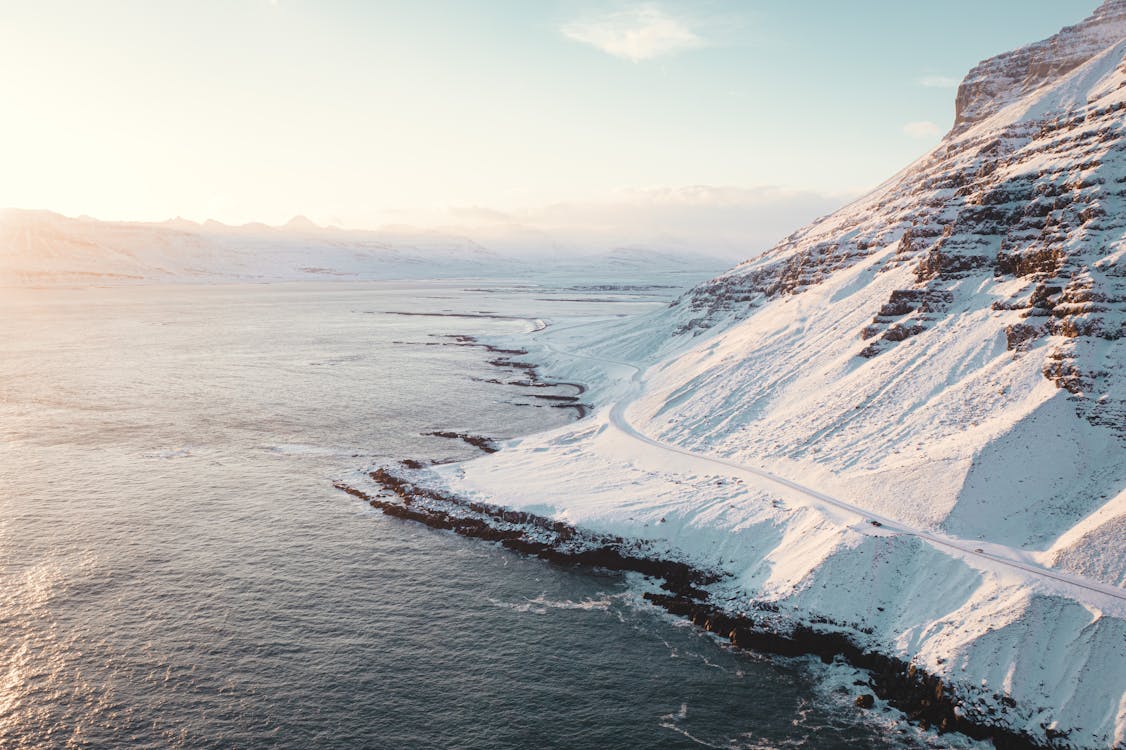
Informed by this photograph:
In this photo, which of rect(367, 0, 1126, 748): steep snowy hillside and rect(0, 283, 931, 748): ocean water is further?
rect(367, 0, 1126, 748): steep snowy hillside

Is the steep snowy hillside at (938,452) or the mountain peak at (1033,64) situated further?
the mountain peak at (1033,64)

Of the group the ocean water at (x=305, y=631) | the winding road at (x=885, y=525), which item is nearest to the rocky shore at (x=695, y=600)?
the ocean water at (x=305, y=631)

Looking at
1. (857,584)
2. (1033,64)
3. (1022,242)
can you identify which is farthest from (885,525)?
(1033,64)

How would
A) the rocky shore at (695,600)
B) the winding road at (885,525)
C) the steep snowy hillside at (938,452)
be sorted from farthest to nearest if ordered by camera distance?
the winding road at (885,525), the steep snowy hillside at (938,452), the rocky shore at (695,600)

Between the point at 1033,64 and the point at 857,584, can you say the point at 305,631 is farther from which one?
the point at 1033,64

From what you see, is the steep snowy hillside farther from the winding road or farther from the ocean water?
the ocean water

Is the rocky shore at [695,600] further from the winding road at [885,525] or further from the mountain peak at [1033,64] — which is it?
the mountain peak at [1033,64]

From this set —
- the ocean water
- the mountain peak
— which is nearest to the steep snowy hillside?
the ocean water
